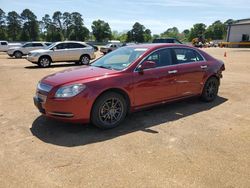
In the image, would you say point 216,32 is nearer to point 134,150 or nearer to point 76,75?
point 76,75

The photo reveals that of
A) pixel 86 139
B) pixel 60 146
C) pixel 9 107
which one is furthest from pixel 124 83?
pixel 9 107

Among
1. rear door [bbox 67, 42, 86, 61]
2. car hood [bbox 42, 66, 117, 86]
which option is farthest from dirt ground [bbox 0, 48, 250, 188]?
rear door [bbox 67, 42, 86, 61]

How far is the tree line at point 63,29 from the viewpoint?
96.9 m

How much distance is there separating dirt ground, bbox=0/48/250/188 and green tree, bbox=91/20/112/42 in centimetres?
10693

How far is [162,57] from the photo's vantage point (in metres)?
6.12

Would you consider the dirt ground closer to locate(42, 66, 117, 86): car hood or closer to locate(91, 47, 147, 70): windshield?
locate(42, 66, 117, 86): car hood

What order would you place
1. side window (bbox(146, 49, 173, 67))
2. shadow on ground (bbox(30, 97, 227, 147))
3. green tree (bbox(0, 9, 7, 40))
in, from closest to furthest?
1. shadow on ground (bbox(30, 97, 227, 147))
2. side window (bbox(146, 49, 173, 67))
3. green tree (bbox(0, 9, 7, 40))

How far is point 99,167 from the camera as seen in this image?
12.5 ft

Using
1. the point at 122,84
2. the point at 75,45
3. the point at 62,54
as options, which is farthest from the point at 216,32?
the point at 122,84

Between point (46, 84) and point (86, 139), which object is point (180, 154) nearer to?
point (86, 139)

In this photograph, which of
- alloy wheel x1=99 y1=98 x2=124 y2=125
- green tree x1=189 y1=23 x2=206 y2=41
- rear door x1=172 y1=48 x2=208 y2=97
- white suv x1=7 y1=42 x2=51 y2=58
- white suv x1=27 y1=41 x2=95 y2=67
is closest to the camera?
alloy wheel x1=99 y1=98 x2=124 y2=125

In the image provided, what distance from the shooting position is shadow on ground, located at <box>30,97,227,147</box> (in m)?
4.77

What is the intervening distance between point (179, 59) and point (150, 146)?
269 cm

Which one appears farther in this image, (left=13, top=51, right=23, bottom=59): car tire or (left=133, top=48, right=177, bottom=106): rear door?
(left=13, top=51, right=23, bottom=59): car tire
